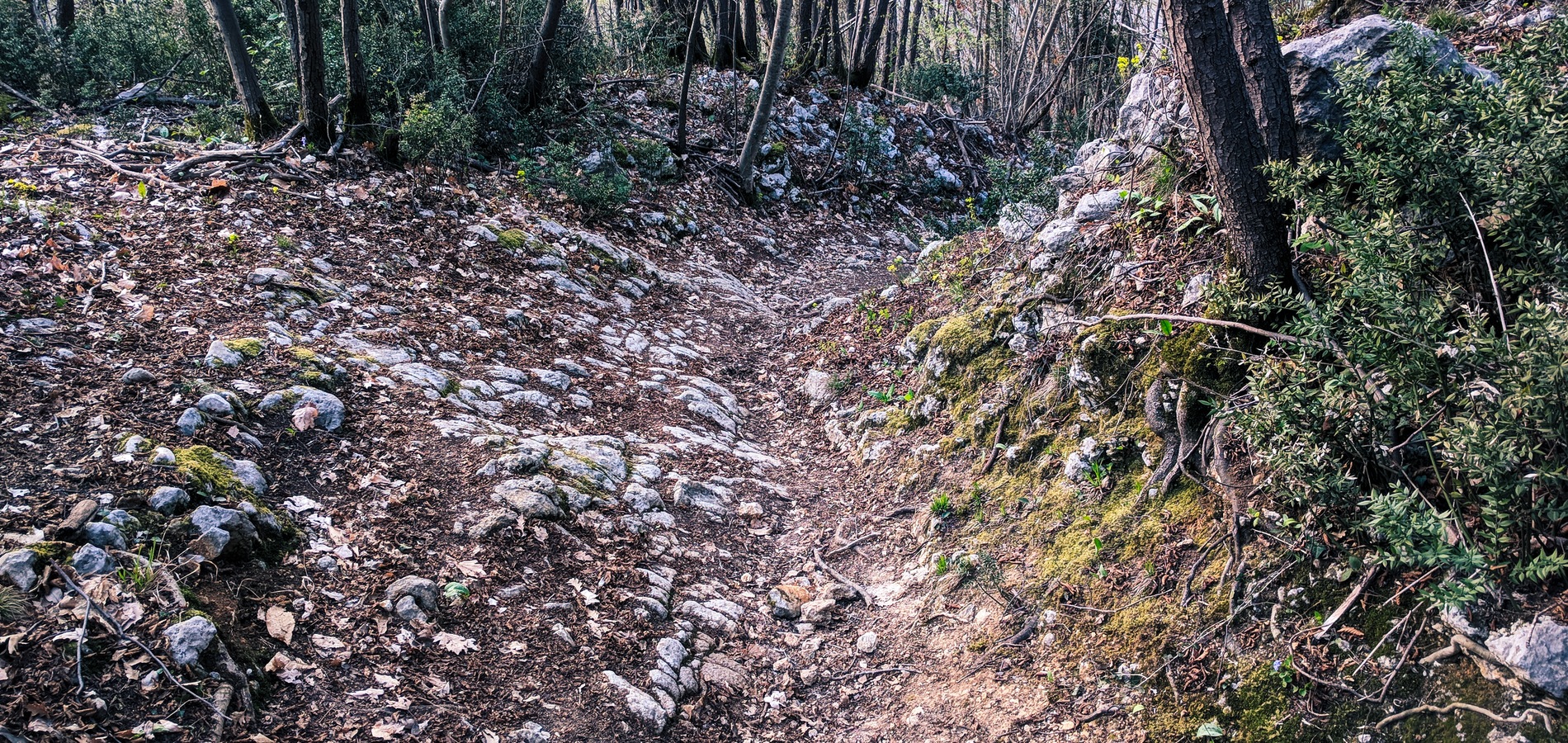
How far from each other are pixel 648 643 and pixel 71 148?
7168 mm

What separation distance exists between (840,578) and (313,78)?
267 inches

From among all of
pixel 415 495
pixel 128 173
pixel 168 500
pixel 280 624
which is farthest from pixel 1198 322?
pixel 128 173

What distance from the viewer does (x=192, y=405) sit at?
3.71m

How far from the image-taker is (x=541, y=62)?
9.86 m

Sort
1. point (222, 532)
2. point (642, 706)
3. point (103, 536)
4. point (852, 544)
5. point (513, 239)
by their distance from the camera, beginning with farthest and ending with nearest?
point (513, 239) < point (852, 544) < point (642, 706) < point (222, 532) < point (103, 536)

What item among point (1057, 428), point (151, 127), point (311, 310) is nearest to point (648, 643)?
point (1057, 428)

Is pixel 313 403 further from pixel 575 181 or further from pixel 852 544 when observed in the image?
pixel 575 181

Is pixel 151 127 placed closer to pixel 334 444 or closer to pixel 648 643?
pixel 334 444

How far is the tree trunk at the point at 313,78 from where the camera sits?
6973 mm

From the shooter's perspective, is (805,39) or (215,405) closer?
(215,405)

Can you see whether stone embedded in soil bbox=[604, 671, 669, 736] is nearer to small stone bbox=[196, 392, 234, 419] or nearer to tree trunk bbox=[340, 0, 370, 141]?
small stone bbox=[196, 392, 234, 419]

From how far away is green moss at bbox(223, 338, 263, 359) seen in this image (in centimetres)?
427

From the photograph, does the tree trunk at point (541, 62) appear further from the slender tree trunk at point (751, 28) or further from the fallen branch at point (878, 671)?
the fallen branch at point (878, 671)

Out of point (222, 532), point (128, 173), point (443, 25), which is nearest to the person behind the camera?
point (222, 532)
